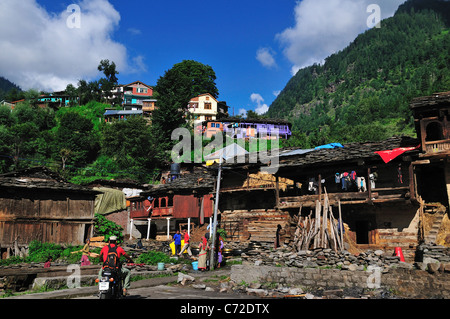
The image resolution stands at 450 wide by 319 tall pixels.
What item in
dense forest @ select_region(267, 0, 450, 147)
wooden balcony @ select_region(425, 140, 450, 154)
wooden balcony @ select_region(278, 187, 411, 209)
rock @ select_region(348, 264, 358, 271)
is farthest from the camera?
dense forest @ select_region(267, 0, 450, 147)

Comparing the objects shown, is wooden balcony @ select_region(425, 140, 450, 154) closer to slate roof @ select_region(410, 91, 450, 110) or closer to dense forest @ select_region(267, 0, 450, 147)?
slate roof @ select_region(410, 91, 450, 110)

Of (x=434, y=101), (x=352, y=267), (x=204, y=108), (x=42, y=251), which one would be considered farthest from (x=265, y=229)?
(x=204, y=108)

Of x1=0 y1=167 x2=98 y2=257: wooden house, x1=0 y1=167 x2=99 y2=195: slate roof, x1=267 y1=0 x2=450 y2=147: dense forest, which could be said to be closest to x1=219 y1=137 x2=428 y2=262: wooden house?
x1=0 y1=167 x2=98 y2=257: wooden house

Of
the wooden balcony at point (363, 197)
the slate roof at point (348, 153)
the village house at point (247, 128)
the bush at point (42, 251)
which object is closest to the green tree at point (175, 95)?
the village house at point (247, 128)

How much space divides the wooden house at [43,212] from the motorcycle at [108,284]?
20962 millimetres

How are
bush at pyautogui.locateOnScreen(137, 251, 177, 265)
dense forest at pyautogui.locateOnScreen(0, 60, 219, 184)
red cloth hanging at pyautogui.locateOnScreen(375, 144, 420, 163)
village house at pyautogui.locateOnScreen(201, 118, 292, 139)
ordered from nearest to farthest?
1. bush at pyautogui.locateOnScreen(137, 251, 177, 265)
2. red cloth hanging at pyautogui.locateOnScreen(375, 144, 420, 163)
3. dense forest at pyautogui.locateOnScreen(0, 60, 219, 184)
4. village house at pyautogui.locateOnScreen(201, 118, 292, 139)

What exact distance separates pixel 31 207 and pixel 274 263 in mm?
19021

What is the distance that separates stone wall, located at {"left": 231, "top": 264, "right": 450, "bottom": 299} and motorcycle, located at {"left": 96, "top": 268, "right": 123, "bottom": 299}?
803 cm

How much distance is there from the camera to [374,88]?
14162 cm

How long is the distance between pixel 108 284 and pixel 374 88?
148 m

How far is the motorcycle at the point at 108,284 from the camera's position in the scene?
8.93 meters

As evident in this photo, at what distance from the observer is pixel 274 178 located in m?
27.1

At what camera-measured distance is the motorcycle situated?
8930 millimetres

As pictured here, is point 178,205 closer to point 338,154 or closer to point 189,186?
point 189,186
